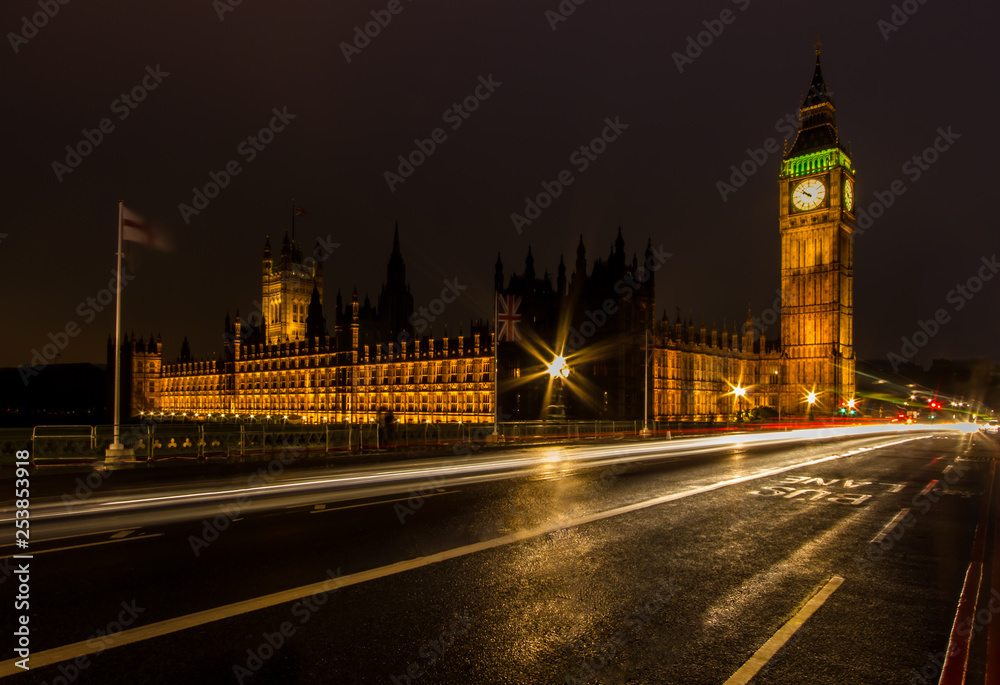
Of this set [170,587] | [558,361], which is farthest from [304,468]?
[558,361]

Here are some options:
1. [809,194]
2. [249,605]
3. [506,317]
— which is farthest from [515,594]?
[809,194]

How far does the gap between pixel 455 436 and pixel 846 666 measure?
93.6 feet

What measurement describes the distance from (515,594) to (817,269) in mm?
98799

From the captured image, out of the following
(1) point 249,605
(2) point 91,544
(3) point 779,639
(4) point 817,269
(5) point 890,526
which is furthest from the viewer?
(4) point 817,269

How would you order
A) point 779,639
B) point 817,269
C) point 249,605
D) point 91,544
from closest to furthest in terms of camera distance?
point 779,639 → point 249,605 → point 91,544 → point 817,269

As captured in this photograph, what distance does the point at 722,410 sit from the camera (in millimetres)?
83500

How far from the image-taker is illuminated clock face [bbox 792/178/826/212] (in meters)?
92.1

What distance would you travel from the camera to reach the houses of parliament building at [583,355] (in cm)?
6712

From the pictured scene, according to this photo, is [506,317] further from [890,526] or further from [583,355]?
[583,355]

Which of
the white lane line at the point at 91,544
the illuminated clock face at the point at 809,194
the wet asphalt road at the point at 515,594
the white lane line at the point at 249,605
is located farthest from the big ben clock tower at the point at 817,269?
the white lane line at the point at 91,544

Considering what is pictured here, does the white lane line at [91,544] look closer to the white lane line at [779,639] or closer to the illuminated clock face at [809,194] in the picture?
the white lane line at [779,639]

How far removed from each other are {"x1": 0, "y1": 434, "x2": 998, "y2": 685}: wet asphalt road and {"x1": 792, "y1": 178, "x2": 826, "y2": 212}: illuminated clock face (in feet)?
303

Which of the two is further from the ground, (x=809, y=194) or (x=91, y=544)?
(x=809, y=194)

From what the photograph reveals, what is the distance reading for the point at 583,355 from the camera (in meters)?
67.8
